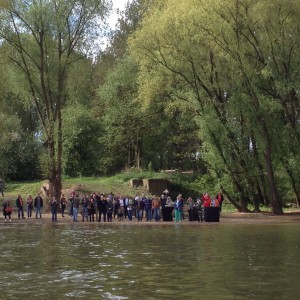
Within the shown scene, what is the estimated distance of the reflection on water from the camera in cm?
1071

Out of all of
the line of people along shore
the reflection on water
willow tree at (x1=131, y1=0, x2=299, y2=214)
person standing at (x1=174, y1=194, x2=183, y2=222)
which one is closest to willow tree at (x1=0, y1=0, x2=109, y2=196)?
willow tree at (x1=131, y1=0, x2=299, y2=214)

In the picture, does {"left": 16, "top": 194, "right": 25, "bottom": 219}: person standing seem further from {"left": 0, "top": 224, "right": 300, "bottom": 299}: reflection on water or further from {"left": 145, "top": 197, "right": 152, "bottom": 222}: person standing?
{"left": 0, "top": 224, "right": 300, "bottom": 299}: reflection on water

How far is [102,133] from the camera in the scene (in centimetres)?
6103

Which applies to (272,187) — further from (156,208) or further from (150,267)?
(150,267)

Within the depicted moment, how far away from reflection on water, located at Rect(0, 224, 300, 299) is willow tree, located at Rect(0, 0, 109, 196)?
1857 centimetres

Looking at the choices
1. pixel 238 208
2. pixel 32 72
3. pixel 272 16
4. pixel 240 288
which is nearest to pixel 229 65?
pixel 272 16

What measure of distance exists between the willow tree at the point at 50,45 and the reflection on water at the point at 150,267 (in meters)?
18.6

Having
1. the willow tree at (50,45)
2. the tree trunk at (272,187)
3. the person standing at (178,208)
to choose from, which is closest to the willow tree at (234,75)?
the tree trunk at (272,187)

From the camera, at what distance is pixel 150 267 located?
1384 centimetres

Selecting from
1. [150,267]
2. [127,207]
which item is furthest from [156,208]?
[150,267]

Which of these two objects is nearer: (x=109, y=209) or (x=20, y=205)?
(x=109, y=209)

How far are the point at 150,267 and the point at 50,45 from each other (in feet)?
102

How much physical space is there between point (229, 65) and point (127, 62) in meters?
23.8

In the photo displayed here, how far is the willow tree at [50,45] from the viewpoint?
3897 cm
